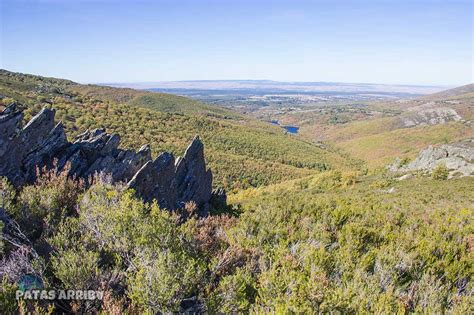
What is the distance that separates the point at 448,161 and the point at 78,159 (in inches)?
2611

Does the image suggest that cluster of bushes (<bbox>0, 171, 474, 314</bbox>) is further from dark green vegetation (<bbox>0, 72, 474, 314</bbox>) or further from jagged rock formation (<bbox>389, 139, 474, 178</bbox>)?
jagged rock formation (<bbox>389, 139, 474, 178</bbox>)

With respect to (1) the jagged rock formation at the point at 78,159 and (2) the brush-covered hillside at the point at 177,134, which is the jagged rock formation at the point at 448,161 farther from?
(1) the jagged rock formation at the point at 78,159

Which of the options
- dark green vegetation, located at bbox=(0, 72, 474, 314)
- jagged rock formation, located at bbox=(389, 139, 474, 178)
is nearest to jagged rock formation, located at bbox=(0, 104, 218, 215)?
dark green vegetation, located at bbox=(0, 72, 474, 314)

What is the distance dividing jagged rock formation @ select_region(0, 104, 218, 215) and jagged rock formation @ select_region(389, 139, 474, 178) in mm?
52379

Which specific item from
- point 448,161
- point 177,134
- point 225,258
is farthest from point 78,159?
point 177,134

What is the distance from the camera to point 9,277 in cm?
920

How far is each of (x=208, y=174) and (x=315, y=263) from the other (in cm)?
2336

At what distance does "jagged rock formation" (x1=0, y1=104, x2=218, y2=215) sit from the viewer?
18.8 meters

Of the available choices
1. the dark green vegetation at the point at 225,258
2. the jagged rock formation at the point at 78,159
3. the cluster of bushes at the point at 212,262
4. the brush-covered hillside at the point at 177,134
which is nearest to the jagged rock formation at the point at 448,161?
the dark green vegetation at the point at 225,258

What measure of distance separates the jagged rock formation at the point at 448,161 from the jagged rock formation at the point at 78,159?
52.4 meters

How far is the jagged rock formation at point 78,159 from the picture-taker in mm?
18844

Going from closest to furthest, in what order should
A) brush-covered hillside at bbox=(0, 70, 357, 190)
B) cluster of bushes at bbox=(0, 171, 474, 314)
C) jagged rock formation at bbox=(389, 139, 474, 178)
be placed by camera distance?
cluster of bushes at bbox=(0, 171, 474, 314) < jagged rock formation at bbox=(389, 139, 474, 178) < brush-covered hillside at bbox=(0, 70, 357, 190)

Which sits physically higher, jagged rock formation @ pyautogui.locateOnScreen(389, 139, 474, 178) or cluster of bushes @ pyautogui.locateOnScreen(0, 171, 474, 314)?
cluster of bushes @ pyautogui.locateOnScreen(0, 171, 474, 314)

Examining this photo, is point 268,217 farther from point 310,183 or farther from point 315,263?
point 310,183
